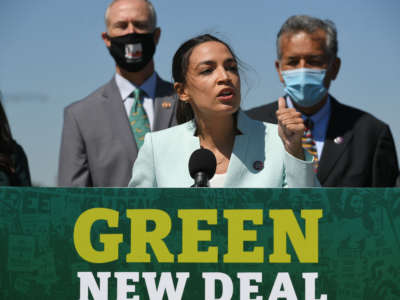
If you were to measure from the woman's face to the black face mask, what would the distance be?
6.04 feet

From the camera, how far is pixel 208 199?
10.7 feet

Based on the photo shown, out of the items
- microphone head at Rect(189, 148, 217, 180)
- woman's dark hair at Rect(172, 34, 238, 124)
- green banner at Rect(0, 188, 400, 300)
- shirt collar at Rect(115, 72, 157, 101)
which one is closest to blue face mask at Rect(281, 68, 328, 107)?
shirt collar at Rect(115, 72, 157, 101)

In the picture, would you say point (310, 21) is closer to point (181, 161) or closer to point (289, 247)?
point (181, 161)

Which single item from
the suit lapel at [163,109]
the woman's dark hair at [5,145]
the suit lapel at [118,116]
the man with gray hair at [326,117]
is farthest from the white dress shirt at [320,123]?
the woman's dark hair at [5,145]

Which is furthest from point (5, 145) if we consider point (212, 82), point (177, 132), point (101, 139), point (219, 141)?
point (212, 82)

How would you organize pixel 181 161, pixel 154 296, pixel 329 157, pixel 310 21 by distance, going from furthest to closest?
pixel 310 21, pixel 329 157, pixel 181 161, pixel 154 296

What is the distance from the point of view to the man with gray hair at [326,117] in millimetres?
5773

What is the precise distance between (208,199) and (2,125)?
2555mm

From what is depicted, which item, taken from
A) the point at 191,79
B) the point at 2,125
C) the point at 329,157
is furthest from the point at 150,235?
the point at 329,157

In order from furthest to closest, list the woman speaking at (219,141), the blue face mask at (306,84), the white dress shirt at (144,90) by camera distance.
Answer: the blue face mask at (306,84) < the white dress shirt at (144,90) < the woman speaking at (219,141)

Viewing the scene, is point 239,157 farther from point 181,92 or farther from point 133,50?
point 133,50

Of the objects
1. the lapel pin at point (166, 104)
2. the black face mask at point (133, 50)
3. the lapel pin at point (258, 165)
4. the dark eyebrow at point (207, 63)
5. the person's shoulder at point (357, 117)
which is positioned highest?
Result: the black face mask at point (133, 50)

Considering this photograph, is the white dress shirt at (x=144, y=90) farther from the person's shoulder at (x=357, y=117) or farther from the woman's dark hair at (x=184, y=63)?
the person's shoulder at (x=357, y=117)

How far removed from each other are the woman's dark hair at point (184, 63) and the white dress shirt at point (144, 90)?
1159 millimetres
